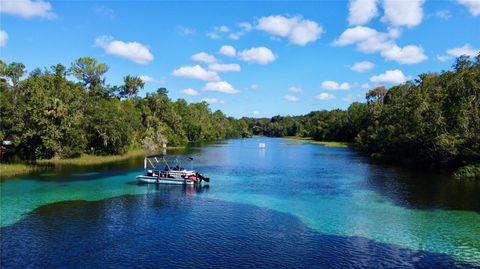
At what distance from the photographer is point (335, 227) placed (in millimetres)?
28766

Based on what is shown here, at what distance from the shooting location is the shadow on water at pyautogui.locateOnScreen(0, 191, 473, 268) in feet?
70.8

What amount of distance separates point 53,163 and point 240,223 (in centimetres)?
4512

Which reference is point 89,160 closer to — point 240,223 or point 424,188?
point 240,223

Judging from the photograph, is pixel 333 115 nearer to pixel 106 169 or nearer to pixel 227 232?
pixel 106 169

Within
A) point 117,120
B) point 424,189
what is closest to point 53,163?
point 117,120

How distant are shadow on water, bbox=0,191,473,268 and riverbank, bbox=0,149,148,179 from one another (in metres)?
23.7

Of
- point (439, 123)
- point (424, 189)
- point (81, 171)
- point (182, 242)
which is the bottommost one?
point (182, 242)

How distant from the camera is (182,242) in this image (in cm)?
2494

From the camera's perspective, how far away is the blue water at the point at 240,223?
73.0ft

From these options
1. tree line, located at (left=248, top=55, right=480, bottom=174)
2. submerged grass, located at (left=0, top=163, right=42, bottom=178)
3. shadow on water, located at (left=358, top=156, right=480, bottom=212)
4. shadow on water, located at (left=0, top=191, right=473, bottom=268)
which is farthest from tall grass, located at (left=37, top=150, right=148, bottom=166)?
tree line, located at (left=248, top=55, right=480, bottom=174)

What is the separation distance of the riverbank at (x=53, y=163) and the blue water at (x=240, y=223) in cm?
499

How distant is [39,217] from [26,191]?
39.3ft

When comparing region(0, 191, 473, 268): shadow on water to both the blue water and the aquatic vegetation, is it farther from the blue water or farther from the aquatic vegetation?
the aquatic vegetation

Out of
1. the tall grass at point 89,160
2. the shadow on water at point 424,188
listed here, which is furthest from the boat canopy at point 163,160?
the shadow on water at point 424,188
